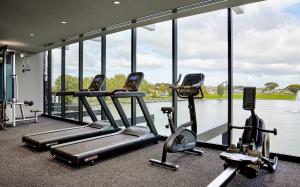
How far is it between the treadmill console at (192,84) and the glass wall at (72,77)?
4842mm

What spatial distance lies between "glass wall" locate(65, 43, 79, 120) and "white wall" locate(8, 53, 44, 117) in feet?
6.52

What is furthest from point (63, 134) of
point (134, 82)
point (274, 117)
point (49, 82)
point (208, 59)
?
point (49, 82)

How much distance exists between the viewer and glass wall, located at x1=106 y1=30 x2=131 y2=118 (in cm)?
633

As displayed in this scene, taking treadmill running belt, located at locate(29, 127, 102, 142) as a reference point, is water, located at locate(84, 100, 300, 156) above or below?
above

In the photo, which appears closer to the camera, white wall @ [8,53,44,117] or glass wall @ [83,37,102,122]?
glass wall @ [83,37,102,122]

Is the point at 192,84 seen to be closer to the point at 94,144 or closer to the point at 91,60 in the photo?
the point at 94,144

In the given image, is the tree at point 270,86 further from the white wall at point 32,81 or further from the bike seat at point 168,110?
the white wall at point 32,81

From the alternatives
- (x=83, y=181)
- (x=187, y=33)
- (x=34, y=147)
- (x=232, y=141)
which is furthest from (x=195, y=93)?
(x=34, y=147)

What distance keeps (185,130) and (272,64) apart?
7.17 feet

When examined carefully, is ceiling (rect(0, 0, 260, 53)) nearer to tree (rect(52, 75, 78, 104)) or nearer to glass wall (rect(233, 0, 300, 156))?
glass wall (rect(233, 0, 300, 156))

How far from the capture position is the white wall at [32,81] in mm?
9305

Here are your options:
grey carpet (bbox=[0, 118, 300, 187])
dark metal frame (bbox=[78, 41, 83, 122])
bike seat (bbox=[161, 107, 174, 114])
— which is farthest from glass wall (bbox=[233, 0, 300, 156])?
dark metal frame (bbox=[78, 41, 83, 122])

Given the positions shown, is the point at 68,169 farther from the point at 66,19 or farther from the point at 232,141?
the point at 66,19

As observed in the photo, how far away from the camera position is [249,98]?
331cm
